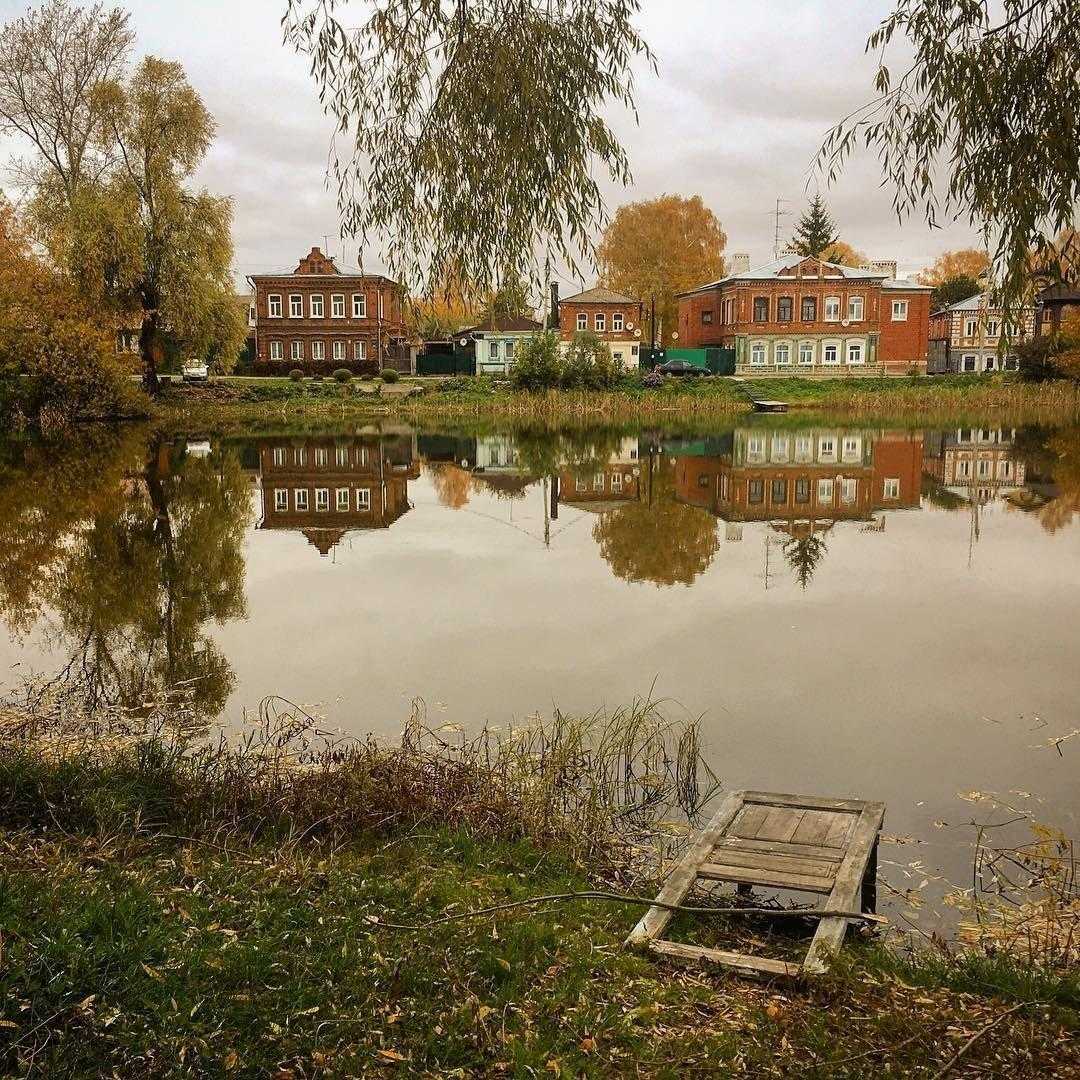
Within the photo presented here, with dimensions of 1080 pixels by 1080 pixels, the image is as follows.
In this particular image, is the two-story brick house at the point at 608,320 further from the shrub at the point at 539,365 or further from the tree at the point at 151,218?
the tree at the point at 151,218

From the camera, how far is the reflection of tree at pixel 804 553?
53.8ft

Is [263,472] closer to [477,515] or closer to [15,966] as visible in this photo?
[477,515]

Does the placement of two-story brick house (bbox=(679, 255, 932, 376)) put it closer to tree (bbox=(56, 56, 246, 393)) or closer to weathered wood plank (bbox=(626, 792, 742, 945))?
tree (bbox=(56, 56, 246, 393))

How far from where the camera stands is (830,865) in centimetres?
588

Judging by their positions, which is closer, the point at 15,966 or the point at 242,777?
the point at 15,966

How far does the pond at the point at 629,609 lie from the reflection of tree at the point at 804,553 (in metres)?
0.09

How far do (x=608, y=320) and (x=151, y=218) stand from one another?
33.2m

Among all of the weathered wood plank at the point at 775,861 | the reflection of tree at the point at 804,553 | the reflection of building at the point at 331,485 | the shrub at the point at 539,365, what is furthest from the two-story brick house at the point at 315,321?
the weathered wood plank at the point at 775,861

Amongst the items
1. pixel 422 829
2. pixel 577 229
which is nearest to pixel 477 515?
pixel 577 229

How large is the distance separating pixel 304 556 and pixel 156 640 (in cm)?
627

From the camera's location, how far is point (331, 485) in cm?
2841

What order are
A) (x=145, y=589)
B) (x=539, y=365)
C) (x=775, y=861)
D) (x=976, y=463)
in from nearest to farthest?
1. (x=775, y=861)
2. (x=145, y=589)
3. (x=976, y=463)
4. (x=539, y=365)

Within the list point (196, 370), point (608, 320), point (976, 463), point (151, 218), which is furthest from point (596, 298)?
point (976, 463)

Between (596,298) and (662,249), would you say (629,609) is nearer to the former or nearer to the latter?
(596,298)
